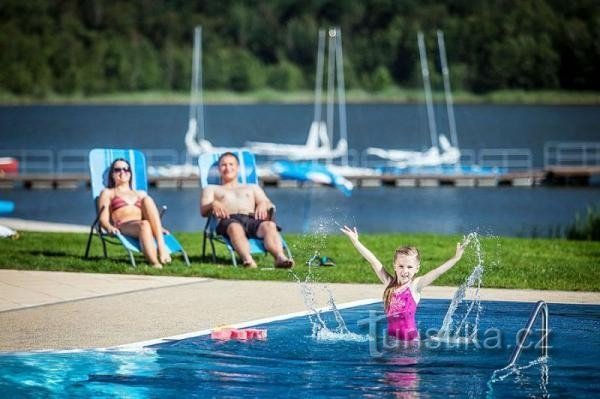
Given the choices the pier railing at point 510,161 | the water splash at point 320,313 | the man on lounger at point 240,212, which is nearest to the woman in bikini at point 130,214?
the man on lounger at point 240,212

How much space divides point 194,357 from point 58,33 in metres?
129

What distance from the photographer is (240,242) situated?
13438 mm

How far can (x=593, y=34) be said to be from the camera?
5207 inches

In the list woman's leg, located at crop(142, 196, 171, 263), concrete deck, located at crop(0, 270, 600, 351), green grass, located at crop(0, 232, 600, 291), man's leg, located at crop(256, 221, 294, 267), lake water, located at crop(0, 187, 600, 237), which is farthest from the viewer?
lake water, located at crop(0, 187, 600, 237)

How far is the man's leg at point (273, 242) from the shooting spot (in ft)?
43.5

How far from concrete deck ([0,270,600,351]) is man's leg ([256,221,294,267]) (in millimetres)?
760

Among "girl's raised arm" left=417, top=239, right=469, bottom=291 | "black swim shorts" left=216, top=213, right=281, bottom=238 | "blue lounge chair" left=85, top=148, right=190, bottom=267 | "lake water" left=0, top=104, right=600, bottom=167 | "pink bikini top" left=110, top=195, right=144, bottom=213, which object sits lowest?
"girl's raised arm" left=417, top=239, right=469, bottom=291

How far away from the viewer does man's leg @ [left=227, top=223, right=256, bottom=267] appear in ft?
44.0

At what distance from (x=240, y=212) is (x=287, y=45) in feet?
405

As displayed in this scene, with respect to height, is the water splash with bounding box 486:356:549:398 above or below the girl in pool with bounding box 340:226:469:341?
below

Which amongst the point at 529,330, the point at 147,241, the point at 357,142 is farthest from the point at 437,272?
the point at 357,142

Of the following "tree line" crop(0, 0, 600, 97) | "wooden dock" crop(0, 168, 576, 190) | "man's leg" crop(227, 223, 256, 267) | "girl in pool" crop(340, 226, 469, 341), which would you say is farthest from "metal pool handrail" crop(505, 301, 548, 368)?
"tree line" crop(0, 0, 600, 97)

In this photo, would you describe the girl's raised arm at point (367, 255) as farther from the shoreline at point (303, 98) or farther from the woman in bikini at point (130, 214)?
the shoreline at point (303, 98)

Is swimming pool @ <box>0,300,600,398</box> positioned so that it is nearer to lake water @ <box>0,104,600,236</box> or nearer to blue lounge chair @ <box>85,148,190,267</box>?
blue lounge chair @ <box>85,148,190,267</box>
